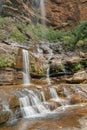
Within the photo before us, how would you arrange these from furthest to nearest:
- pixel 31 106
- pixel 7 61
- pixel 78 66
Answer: pixel 78 66 → pixel 7 61 → pixel 31 106

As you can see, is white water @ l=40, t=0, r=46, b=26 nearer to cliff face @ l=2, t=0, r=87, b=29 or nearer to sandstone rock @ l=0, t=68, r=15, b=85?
cliff face @ l=2, t=0, r=87, b=29

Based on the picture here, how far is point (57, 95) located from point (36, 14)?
1946cm

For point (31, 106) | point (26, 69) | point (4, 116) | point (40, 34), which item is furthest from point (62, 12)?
point (4, 116)

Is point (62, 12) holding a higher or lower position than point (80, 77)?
higher

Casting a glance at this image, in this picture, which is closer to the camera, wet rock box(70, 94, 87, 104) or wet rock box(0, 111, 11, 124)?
wet rock box(0, 111, 11, 124)

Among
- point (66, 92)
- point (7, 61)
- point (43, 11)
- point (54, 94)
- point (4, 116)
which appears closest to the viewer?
point (4, 116)

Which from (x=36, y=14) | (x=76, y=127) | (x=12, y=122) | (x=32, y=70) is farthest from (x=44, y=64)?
(x=36, y=14)

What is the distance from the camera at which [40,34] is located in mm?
27469

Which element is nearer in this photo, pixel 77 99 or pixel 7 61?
pixel 77 99

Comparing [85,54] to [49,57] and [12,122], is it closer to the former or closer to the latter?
[49,57]

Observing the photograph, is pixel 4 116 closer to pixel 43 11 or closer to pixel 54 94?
pixel 54 94

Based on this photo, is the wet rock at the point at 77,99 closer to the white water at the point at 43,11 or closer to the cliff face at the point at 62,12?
the cliff face at the point at 62,12

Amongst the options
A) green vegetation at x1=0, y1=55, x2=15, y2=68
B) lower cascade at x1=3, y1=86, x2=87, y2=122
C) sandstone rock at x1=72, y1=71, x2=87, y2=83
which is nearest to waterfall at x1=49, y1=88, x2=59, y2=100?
lower cascade at x1=3, y1=86, x2=87, y2=122

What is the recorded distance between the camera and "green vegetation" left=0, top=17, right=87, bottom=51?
2365 centimetres
